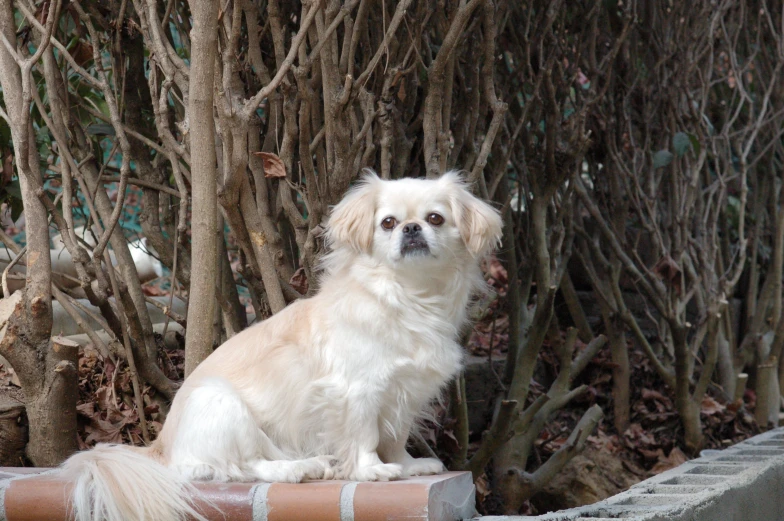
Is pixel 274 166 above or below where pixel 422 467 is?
above

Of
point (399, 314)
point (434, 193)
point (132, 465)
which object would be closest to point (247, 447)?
point (132, 465)

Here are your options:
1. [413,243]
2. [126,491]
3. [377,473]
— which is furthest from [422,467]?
[126,491]

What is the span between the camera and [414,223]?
8.36ft

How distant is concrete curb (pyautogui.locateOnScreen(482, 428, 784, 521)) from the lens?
249cm

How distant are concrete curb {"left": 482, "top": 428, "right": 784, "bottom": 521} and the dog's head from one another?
831 mm

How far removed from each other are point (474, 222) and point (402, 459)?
2.65 feet

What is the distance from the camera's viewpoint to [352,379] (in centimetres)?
247

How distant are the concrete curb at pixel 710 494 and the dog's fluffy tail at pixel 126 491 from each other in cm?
88

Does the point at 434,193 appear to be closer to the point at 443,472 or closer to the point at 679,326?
the point at 443,472

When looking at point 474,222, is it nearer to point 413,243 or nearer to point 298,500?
point 413,243

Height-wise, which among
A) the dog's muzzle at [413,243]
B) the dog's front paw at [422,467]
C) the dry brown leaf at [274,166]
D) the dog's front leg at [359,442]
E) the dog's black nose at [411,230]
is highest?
the dry brown leaf at [274,166]

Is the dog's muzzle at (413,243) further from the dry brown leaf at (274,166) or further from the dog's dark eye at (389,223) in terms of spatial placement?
the dry brown leaf at (274,166)

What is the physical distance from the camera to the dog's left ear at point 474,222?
2.63 metres

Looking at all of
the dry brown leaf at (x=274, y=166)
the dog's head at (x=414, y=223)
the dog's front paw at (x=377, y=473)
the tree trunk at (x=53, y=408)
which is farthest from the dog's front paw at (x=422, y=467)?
the tree trunk at (x=53, y=408)
